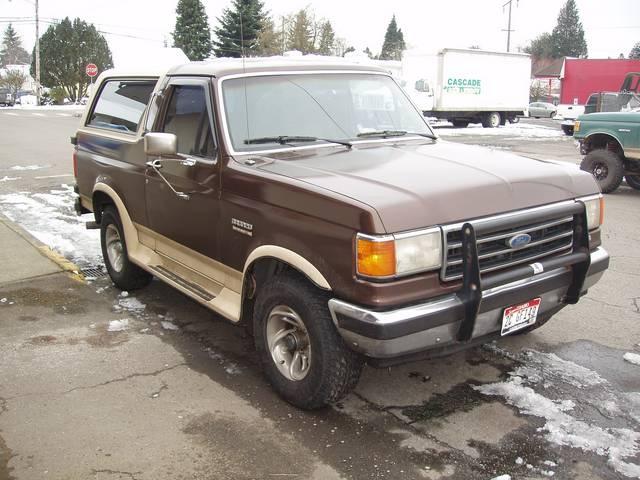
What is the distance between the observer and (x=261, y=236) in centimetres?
361

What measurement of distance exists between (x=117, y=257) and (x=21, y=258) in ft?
5.02

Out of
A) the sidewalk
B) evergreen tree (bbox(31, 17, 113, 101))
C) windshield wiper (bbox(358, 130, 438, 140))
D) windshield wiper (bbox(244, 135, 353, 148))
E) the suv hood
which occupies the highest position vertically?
evergreen tree (bbox(31, 17, 113, 101))

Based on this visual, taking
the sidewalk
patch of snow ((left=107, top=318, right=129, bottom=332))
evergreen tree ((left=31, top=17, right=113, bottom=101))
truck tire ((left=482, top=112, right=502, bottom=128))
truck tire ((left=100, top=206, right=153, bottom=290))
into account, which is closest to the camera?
patch of snow ((left=107, top=318, right=129, bottom=332))

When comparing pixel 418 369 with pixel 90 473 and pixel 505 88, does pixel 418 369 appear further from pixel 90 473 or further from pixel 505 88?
pixel 505 88

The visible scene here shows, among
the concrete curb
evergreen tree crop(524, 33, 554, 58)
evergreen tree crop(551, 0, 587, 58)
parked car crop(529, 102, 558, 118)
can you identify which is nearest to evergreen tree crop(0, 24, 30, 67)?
evergreen tree crop(524, 33, 554, 58)

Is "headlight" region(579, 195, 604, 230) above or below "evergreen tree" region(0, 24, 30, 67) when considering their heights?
below

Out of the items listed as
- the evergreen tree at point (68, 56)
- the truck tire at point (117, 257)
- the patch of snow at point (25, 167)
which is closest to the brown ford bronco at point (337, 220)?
the truck tire at point (117, 257)

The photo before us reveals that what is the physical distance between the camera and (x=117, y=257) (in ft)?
18.9

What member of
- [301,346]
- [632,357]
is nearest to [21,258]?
A: [301,346]

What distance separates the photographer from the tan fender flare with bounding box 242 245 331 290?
3.21m

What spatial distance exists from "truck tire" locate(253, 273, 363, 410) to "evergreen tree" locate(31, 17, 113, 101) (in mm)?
55702

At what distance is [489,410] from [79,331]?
10.1 ft

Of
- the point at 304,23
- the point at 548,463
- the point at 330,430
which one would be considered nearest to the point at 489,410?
the point at 548,463

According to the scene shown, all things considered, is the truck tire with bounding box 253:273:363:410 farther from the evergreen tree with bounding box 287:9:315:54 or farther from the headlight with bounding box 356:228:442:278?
the evergreen tree with bounding box 287:9:315:54
